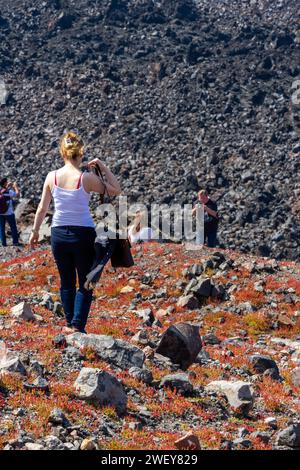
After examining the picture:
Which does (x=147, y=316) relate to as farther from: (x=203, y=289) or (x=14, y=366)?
(x=14, y=366)

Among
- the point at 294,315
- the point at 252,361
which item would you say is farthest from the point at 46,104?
the point at 252,361

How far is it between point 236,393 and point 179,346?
1.90 meters

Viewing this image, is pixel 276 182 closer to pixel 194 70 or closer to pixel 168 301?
pixel 194 70

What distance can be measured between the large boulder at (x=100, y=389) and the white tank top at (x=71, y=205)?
7.24 feet

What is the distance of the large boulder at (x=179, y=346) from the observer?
10125mm

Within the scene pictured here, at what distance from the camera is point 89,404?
7.29 metres

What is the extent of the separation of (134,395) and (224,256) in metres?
14.8

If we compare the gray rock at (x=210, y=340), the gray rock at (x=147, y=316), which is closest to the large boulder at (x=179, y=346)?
the gray rock at (x=210, y=340)

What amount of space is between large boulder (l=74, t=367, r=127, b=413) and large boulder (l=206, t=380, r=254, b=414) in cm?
152

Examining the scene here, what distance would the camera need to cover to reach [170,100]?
58375 mm

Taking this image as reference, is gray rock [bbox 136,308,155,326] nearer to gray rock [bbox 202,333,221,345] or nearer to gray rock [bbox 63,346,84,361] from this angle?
gray rock [bbox 202,333,221,345]

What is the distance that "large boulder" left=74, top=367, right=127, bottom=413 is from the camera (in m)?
7.30

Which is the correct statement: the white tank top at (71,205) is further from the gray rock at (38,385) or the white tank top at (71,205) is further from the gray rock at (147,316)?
the gray rock at (147,316)

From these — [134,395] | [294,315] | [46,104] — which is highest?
[46,104]
